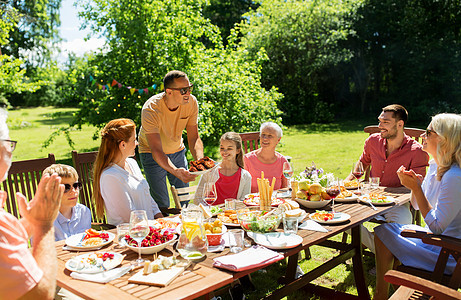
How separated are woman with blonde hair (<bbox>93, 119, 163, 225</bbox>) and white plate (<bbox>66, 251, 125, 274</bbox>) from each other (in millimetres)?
927

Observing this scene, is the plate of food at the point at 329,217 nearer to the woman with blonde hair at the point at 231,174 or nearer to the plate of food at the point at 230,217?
the plate of food at the point at 230,217

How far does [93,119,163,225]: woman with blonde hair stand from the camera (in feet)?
11.1

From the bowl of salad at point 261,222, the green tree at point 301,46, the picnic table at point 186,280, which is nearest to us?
the picnic table at point 186,280

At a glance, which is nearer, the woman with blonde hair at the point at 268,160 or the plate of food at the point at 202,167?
the plate of food at the point at 202,167

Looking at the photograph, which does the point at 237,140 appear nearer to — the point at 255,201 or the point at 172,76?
the point at 255,201

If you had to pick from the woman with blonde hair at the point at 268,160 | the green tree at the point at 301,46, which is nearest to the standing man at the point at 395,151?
the woman with blonde hair at the point at 268,160

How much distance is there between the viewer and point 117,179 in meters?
3.38

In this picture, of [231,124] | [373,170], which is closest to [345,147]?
[231,124]

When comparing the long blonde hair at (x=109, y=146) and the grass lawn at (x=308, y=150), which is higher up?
the long blonde hair at (x=109, y=146)

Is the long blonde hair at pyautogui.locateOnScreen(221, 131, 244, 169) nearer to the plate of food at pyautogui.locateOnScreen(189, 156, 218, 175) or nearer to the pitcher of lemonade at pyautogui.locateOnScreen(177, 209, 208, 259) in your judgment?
the plate of food at pyautogui.locateOnScreen(189, 156, 218, 175)

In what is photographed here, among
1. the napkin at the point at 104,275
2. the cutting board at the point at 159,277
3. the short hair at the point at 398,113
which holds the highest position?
the short hair at the point at 398,113

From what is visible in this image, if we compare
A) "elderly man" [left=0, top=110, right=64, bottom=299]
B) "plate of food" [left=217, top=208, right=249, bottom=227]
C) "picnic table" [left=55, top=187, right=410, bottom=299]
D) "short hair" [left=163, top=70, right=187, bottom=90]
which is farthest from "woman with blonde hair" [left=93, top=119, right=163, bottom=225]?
"elderly man" [left=0, top=110, right=64, bottom=299]

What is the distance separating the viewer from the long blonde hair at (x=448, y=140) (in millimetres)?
3064

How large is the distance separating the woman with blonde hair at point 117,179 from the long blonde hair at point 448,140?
7.95ft
